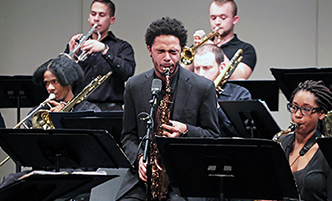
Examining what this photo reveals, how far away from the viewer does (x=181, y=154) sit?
2.53m

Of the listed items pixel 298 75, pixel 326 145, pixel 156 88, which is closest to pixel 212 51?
pixel 298 75

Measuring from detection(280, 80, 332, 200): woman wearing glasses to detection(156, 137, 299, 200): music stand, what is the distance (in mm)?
375

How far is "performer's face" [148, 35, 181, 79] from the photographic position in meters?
3.02

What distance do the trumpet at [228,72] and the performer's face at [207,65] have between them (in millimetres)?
66

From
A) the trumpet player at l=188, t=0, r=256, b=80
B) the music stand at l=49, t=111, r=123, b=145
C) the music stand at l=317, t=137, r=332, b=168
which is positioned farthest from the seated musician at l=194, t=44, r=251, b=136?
the music stand at l=317, t=137, r=332, b=168

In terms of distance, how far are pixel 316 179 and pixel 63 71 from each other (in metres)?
2.35

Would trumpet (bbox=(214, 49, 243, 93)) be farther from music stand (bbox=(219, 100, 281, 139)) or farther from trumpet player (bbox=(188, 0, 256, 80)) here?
music stand (bbox=(219, 100, 281, 139))

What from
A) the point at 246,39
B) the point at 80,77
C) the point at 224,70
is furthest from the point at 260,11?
the point at 80,77

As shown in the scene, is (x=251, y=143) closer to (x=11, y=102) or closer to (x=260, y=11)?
(x=11, y=102)

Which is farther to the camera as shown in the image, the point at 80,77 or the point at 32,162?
the point at 80,77

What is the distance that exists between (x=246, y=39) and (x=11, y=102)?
3.05m

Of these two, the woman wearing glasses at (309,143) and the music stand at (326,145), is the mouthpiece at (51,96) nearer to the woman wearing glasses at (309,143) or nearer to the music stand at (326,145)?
the woman wearing glasses at (309,143)

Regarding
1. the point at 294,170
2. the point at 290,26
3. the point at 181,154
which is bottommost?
the point at 294,170

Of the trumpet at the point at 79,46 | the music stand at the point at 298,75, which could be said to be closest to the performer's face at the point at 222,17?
the music stand at the point at 298,75
